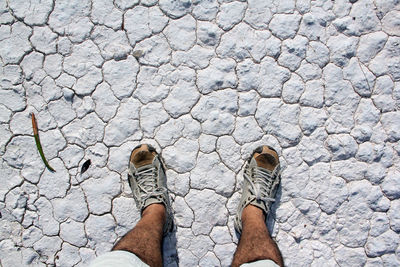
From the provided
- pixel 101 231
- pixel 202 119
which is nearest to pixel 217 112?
pixel 202 119

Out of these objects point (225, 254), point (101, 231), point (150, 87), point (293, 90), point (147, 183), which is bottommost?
point (225, 254)

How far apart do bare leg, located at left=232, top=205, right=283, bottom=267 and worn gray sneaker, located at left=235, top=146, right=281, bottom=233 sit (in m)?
0.04

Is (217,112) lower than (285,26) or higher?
lower

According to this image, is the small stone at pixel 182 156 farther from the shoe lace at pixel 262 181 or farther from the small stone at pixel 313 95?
the small stone at pixel 313 95

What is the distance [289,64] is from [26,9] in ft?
5.88

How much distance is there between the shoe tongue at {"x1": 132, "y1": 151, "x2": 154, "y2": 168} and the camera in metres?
2.10

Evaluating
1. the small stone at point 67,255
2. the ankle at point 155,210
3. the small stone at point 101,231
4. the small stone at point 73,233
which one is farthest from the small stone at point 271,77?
Result: the small stone at point 67,255

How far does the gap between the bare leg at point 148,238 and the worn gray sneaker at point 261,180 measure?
494mm

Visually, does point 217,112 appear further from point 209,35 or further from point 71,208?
point 71,208

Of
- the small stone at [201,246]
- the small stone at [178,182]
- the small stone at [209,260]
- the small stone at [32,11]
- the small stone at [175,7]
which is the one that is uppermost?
the small stone at [32,11]

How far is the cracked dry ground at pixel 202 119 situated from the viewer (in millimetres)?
2146

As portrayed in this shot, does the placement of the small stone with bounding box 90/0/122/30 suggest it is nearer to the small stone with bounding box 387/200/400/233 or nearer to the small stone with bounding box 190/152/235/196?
the small stone with bounding box 190/152/235/196

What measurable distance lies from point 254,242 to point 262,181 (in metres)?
0.40

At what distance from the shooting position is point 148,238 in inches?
72.1
